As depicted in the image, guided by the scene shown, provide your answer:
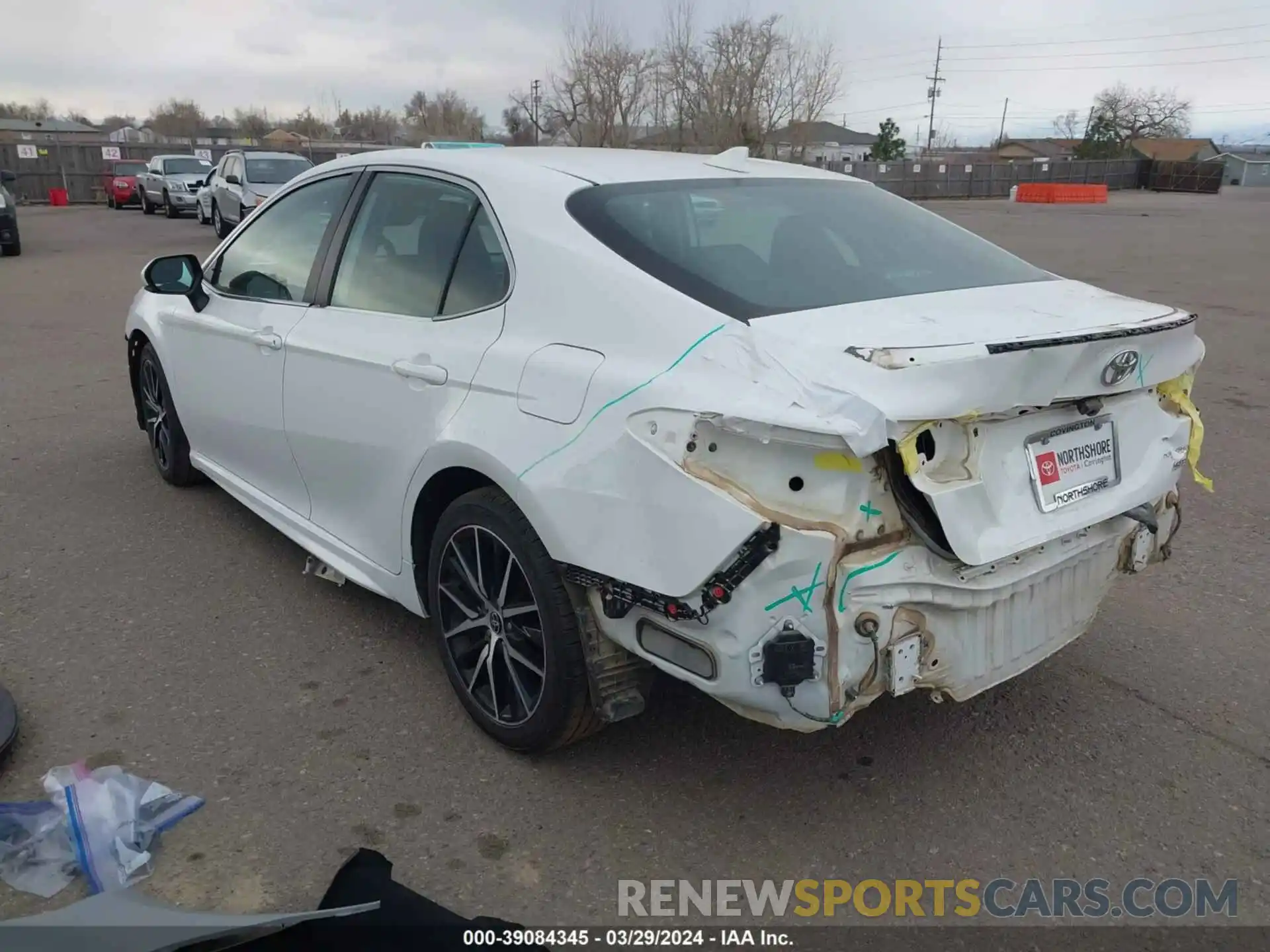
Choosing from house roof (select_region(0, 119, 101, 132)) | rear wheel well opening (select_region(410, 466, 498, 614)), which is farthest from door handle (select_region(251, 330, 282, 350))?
house roof (select_region(0, 119, 101, 132))

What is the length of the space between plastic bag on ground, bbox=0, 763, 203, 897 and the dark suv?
17909mm

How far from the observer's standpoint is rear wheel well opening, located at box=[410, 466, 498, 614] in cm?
299

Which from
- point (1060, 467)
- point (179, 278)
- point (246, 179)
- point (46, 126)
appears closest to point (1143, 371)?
point (1060, 467)

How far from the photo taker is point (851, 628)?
7.41 ft

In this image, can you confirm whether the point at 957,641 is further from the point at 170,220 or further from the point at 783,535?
the point at 170,220

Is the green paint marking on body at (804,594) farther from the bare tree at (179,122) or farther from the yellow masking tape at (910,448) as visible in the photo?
the bare tree at (179,122)

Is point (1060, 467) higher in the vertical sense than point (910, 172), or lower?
lower

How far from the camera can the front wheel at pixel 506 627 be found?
8.89 ft

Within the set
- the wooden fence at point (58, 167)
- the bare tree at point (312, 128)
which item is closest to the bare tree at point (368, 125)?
the bare tree at point (312, 128)

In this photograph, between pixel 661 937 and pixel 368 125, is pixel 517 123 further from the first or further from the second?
pixel 661 937

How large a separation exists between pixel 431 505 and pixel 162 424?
9.24 feet

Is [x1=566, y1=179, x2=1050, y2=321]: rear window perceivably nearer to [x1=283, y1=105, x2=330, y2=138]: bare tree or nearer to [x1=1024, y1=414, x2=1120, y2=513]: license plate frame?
[x1=1024, y1=414, x2=1120, y2=513]: license plate frame

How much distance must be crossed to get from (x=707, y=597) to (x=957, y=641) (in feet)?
2.16

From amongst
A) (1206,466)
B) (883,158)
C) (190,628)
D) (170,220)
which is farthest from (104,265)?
(883,158)
